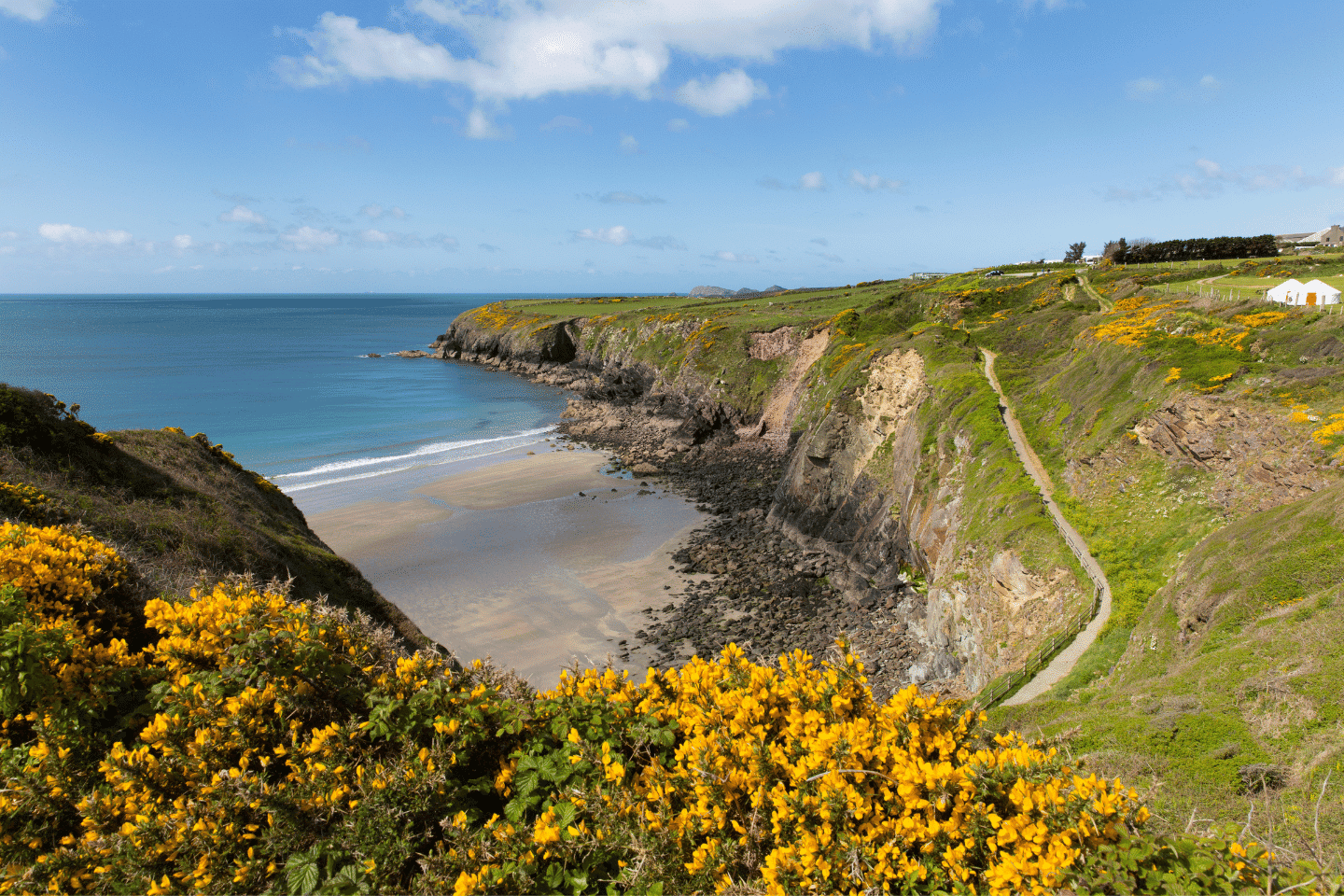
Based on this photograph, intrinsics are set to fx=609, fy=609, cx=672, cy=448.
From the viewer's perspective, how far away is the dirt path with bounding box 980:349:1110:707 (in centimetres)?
1489

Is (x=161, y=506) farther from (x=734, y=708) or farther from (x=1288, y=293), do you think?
(x=1288, y=293)

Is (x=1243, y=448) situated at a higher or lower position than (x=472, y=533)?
higher

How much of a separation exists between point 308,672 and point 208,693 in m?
0.81

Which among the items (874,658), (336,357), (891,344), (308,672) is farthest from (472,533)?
(336,357)

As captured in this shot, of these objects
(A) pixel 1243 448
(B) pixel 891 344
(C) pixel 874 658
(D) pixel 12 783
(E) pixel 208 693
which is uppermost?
(B) pixel 891 344

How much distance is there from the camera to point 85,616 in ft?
22.6

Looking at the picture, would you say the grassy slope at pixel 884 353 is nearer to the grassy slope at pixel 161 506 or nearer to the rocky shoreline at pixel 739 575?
the rocky shoreline at pixel 739 575

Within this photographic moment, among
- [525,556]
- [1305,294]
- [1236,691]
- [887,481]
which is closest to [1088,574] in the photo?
[1236,691]

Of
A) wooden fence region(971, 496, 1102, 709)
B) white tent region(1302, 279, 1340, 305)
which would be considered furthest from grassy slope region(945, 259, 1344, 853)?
white tent region(1302, 279, 1340, 305)

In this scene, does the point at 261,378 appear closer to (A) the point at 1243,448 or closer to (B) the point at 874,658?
(B) the point at 874,658

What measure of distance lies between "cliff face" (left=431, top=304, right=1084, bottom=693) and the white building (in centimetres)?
1358

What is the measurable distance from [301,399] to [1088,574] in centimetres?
8106

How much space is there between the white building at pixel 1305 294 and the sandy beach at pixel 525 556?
31688 millimetres

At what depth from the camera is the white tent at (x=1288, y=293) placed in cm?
2850
